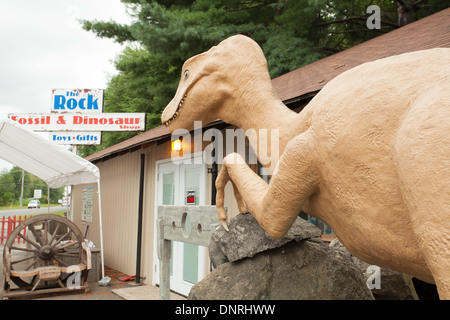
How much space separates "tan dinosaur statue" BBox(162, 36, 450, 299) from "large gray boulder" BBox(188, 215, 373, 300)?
1.50 ft

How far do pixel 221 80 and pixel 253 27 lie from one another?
6.90m

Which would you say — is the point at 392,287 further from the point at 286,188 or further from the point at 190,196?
the point at 190,196

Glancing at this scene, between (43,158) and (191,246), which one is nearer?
(191,246)

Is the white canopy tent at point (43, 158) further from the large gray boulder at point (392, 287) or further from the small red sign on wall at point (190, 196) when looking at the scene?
the large gray boulder at point (392, 287)

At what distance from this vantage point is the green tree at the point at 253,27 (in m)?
7.80

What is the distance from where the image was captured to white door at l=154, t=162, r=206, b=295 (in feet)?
19.2

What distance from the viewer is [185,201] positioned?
637cm

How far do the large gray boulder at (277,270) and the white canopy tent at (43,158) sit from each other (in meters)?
4.48

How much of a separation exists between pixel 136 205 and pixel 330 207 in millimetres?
6895

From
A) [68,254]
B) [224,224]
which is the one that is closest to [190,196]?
[68,254]

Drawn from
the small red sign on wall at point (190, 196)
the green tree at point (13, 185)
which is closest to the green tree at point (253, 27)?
the small red sign on wall at point (190, 196)

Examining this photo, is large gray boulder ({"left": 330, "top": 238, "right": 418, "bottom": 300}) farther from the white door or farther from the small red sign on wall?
the small red sign on wall

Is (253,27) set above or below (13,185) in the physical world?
above

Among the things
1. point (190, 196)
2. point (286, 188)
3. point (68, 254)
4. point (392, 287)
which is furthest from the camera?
point (68, 254)
